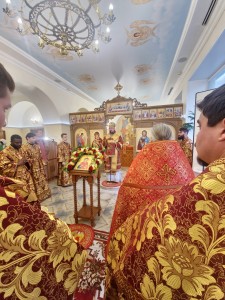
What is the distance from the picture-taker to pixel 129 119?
608 centimetres

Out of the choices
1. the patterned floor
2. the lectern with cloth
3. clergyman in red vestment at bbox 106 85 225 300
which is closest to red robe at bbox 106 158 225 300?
clergyman in red vestment at bbox 106 85 225 300

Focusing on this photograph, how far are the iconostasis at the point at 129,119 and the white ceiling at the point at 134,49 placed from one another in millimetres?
1027

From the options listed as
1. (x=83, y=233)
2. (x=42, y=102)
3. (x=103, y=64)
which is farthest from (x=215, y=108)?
(x=42, y=102)

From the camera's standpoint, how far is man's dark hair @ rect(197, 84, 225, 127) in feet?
1.61

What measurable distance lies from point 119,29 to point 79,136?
177 inches

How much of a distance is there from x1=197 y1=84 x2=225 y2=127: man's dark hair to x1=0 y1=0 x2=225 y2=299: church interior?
30.9 inches

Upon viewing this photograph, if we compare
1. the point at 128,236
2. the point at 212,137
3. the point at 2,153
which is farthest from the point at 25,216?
the point at 2,153

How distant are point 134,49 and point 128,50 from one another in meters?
0.16

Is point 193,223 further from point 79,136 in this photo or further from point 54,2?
point 79,136

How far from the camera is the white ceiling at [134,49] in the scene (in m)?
2.43

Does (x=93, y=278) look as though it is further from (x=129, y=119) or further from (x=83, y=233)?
(x=129, y=119)

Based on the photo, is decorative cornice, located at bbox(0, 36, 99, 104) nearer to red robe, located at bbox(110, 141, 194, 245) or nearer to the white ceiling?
the white ceiling

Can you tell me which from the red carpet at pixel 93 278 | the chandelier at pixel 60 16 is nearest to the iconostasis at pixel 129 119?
the chandelier at pixel 60 16

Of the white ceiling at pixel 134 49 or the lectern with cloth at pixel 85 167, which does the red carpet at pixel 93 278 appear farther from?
the white ceiling at pixel 134 49
